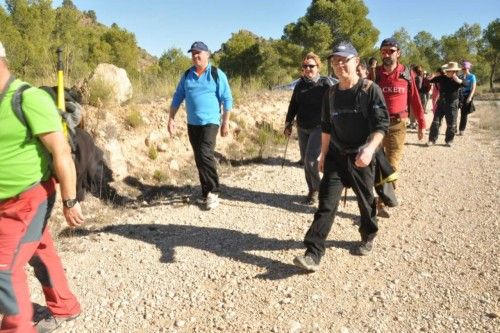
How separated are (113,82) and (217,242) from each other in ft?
14.7

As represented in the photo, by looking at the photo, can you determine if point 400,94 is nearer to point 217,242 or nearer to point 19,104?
point 217,242

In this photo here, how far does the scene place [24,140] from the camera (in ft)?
7.29

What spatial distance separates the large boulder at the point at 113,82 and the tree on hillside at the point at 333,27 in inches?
1051

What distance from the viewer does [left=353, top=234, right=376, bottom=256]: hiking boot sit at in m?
3.99

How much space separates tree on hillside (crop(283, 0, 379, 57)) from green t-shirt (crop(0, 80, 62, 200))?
31990mm

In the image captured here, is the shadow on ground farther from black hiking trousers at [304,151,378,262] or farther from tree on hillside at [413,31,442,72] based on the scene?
tree on hillside at [413,31,442,72]

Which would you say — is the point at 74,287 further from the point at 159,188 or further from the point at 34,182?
the point at 159,188

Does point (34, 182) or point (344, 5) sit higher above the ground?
point (344, 5)

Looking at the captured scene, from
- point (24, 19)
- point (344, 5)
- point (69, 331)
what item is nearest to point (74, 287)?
point (69, 331)

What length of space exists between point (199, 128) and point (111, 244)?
5.88 ft

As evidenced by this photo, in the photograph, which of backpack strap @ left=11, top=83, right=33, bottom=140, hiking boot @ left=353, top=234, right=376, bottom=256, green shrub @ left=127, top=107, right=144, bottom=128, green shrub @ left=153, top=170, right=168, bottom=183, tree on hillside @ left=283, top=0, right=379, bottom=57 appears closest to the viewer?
backpack strap @ left=11, top=83, right=33, bottom=140

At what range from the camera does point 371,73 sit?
5.13 m

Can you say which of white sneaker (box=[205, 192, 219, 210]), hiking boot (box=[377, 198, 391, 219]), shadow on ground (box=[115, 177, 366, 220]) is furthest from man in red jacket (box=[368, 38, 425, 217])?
white sneaker (box=[205, 192, 219, 210])

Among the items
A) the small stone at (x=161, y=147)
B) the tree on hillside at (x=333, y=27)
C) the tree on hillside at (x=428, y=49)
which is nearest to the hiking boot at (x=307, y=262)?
the small stone at (x=161, y=147)
